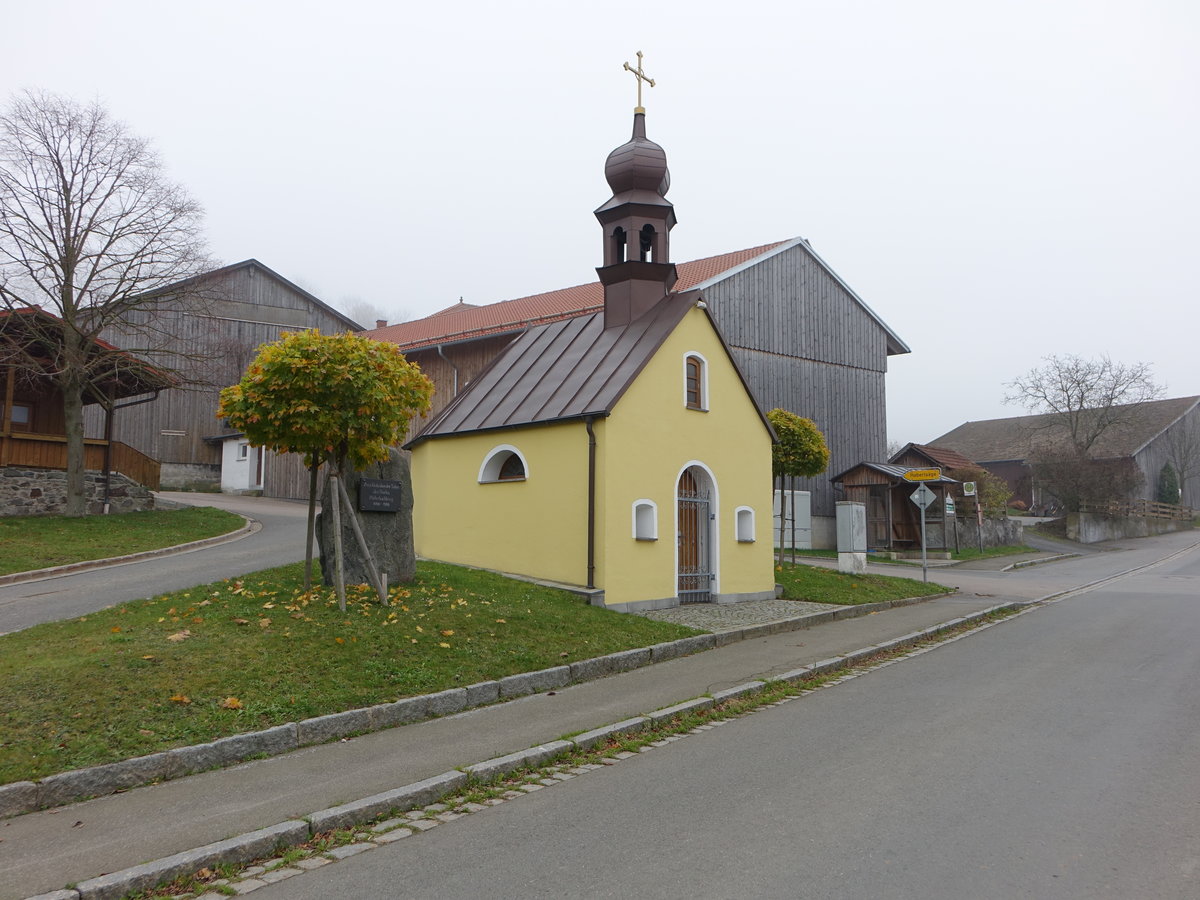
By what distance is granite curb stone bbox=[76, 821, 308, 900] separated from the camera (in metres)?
4.48

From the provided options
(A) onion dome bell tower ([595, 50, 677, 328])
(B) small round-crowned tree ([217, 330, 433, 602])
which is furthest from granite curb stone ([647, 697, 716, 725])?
(A) onion dome bell tower ([595, 50, 677, 328])

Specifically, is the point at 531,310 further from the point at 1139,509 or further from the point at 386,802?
the point at 1139,509

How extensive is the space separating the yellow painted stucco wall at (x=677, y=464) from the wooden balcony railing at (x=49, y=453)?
1646cm

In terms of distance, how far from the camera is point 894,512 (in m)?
32.3

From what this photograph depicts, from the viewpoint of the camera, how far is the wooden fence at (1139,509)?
143 ft

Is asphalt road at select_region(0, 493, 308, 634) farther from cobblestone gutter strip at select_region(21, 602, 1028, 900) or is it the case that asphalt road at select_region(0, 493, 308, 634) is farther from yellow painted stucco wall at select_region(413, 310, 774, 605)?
cobblestone gutter strip at select_region(21, 602, 1028, 900)

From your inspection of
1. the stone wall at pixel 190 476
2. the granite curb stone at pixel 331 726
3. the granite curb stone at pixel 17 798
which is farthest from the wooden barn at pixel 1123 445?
the granite curb stone at pixel 17 798

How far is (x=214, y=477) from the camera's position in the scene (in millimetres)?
38531

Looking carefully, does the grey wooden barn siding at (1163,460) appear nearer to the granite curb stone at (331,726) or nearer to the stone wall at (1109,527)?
the stone wall at (1109,527)

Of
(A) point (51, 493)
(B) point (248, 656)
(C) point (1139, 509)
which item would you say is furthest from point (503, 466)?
(C) point (1139, 509)

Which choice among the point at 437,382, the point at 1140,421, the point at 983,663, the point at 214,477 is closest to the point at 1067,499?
the point at 1140,421

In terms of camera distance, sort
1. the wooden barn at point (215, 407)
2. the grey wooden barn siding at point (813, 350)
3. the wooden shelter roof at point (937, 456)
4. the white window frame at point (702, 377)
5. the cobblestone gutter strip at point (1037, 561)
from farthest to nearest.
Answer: the wooden barn at point (215, 407), the wooden shelter roof at point (937, 456), the grey wooden barn siding at point (813, 350), the cobblestone gutter strip at point (1037, 561), the white window frame at point (702, 377)

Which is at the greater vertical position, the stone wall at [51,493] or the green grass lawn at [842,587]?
the stone wall at [51,493]

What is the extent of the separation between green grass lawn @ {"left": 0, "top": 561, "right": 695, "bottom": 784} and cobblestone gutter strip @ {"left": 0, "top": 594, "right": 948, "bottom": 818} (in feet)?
0.49
